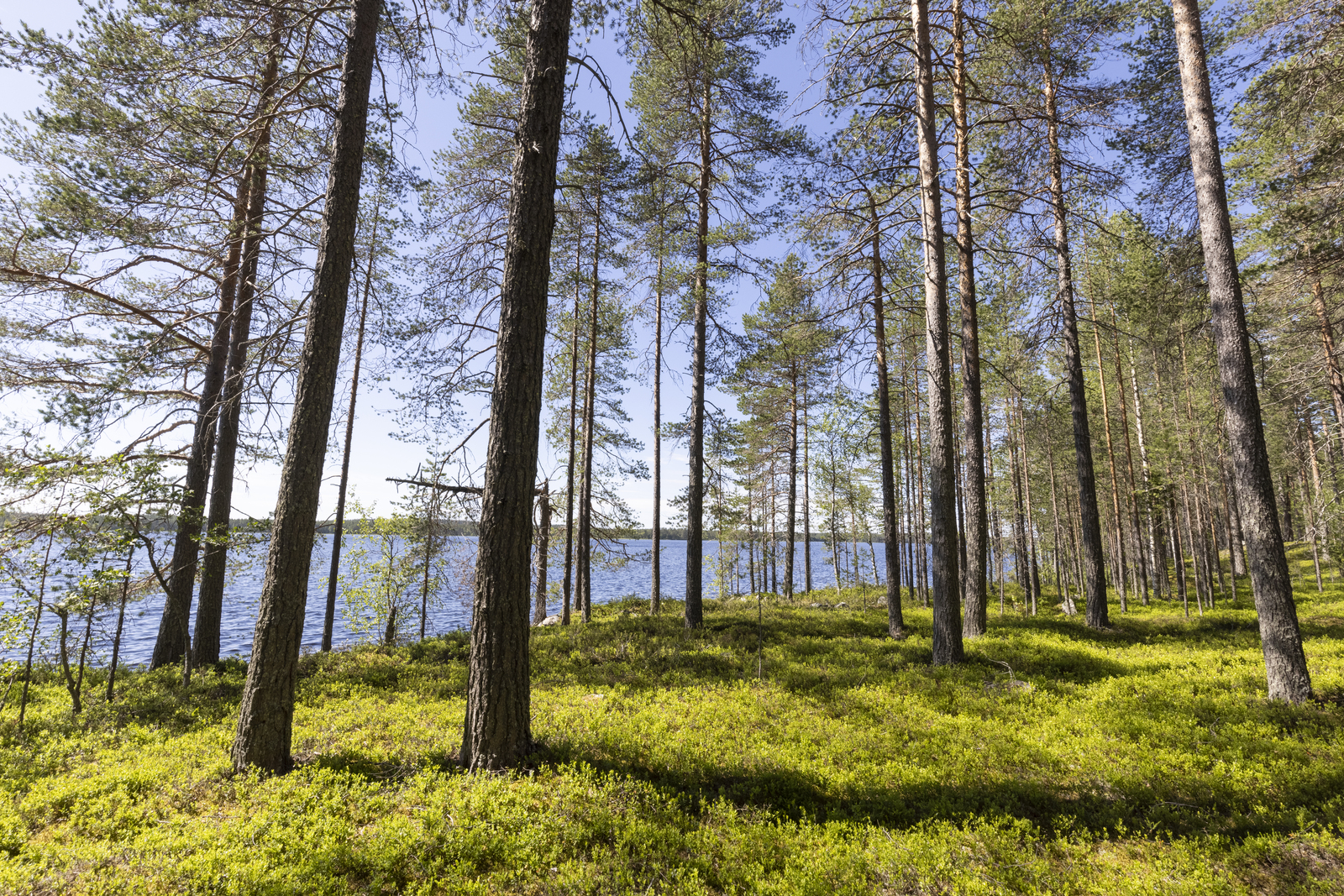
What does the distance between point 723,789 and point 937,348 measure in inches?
297

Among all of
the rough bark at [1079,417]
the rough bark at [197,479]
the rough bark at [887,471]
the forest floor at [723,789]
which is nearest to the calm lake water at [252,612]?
the rough bark at [197,479]

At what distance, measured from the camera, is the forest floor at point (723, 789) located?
3.49 metres

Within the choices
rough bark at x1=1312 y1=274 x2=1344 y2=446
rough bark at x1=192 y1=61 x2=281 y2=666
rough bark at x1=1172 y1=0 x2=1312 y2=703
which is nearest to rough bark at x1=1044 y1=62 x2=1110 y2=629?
rough bark at x1=1312 y1=274 x2=1344 y2=446

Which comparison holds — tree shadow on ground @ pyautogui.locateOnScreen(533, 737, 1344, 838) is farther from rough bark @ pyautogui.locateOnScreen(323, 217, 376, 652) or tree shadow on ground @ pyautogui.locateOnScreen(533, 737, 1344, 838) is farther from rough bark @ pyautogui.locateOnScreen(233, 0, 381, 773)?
rough bark @ pyautogui.locateOnScreen(323, 217, 376, 652)

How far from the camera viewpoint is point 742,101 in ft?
40.3

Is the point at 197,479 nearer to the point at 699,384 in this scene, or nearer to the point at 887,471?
the point at 699,384

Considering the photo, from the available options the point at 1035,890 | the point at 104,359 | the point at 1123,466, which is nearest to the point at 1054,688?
the point at 1035,890

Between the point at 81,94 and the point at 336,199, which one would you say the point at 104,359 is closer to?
the point at 81,94

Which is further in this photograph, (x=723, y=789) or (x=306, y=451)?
(x=306, y=451)

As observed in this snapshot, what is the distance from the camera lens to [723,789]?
474 cm

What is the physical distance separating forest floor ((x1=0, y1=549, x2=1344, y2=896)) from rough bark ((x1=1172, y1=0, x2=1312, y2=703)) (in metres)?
0.74

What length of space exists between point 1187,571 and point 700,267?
3714cm

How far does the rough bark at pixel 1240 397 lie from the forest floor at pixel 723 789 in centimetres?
74

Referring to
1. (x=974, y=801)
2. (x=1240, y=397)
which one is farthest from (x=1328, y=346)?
(x=974, y=801)
